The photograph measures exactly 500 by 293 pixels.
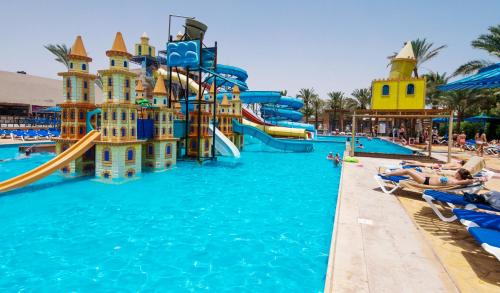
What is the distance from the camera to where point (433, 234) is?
19.2 feet

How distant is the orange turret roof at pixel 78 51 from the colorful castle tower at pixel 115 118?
2.22 m

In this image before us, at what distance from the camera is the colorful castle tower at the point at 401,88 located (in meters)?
18.2

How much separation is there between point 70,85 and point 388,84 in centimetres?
1871

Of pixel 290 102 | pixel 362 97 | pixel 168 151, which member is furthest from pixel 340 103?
pixel 168 151

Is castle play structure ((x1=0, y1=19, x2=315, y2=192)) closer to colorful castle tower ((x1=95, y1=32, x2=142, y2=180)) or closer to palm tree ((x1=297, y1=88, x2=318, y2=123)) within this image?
colorful castle tower ((x1=95, y1=32, x2=142, y2=180))

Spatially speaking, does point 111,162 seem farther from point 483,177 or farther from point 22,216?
point 483,177

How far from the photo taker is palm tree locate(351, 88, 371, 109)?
54469 mm

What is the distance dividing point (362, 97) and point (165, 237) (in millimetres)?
54918

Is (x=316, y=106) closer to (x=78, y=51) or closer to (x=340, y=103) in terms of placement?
(x=340, y=103)

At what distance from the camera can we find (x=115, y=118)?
13.3m

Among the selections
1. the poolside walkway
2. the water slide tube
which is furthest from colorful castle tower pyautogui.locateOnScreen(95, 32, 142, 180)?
the poolside walkway

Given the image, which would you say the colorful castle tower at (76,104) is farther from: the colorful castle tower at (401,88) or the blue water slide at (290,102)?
the blue water slide at (290,102)

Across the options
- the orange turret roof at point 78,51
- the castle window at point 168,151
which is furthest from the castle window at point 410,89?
the orange turret roof at point 78,51

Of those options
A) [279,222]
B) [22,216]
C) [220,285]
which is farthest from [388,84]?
[22,216]
